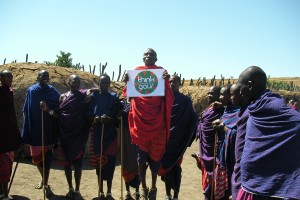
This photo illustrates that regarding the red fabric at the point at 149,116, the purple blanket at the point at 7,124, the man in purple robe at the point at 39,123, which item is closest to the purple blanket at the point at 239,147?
the red fabric at the point at 149,116

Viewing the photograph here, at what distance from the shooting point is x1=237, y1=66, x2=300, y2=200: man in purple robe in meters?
2.37

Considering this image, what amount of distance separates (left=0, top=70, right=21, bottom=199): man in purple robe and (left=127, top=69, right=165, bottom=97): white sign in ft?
6.83

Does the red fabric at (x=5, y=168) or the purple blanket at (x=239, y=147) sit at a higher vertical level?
the purple blanket at (x=239, y=147)

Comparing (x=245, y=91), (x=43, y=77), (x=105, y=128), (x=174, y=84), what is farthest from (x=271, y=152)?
(x=43, y=77)

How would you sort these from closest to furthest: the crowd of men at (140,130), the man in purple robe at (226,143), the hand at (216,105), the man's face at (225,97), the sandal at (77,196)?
the man in purple robe at (226,143), the crowd of men at (140,130), the man's face at (225,97), the hand at (216,105), the sandal at (77,196)

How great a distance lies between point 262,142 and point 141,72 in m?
2.80

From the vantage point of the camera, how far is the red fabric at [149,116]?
15.8ft

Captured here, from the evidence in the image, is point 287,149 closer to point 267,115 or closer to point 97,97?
point 267,115

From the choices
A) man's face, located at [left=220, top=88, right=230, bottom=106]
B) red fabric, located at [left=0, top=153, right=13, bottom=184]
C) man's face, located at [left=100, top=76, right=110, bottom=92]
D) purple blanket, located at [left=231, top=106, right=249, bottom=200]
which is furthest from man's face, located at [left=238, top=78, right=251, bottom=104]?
red fabric, located at [left=0, top=153, right=13, bottom=184]

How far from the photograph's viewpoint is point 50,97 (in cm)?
569

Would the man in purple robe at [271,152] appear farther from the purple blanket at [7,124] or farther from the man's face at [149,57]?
the purple blanket at [7,124]

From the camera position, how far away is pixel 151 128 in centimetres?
481

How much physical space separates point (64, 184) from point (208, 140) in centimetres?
338

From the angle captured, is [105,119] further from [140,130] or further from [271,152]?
[271,152]
